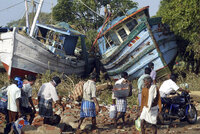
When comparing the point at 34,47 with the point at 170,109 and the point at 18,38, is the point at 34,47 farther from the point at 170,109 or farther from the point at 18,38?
the point at 170,109

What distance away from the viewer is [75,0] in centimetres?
2483

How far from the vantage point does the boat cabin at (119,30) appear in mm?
13633

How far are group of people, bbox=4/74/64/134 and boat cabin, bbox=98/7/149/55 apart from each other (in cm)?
781

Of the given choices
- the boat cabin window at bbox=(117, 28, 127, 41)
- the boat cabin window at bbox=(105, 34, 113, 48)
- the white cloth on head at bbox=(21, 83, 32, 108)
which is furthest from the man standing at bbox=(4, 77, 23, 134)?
the boat cabin window at bbox=(105, 34, 113, 48)

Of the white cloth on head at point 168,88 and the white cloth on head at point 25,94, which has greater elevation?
the white cloth on head at point 168,88

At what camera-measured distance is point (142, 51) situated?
1342cm

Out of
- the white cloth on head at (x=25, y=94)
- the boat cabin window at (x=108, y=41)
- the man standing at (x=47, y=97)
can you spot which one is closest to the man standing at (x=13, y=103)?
the white cloth on head at (x=25, y=94)

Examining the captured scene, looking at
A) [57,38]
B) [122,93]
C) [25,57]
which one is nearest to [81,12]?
[57,38]

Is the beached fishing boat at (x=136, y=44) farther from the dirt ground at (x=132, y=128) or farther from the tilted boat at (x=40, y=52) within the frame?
the dirt ground at (x=132, y=128)

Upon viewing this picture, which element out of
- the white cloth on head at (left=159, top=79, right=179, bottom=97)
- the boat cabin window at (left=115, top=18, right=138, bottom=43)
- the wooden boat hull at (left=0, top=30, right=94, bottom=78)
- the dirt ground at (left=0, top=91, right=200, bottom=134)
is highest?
the boat cabin window at (left=115, top=18, right=138, bottom=43)

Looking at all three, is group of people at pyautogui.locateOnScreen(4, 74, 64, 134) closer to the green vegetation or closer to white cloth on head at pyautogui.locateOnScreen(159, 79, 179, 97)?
white cloth on head at pyautogui.locateOnScreen(159, 79, 179, 97)

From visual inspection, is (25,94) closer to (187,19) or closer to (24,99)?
(24,99)

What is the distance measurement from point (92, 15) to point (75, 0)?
6.32ft

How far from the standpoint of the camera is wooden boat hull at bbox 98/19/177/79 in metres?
13.1
